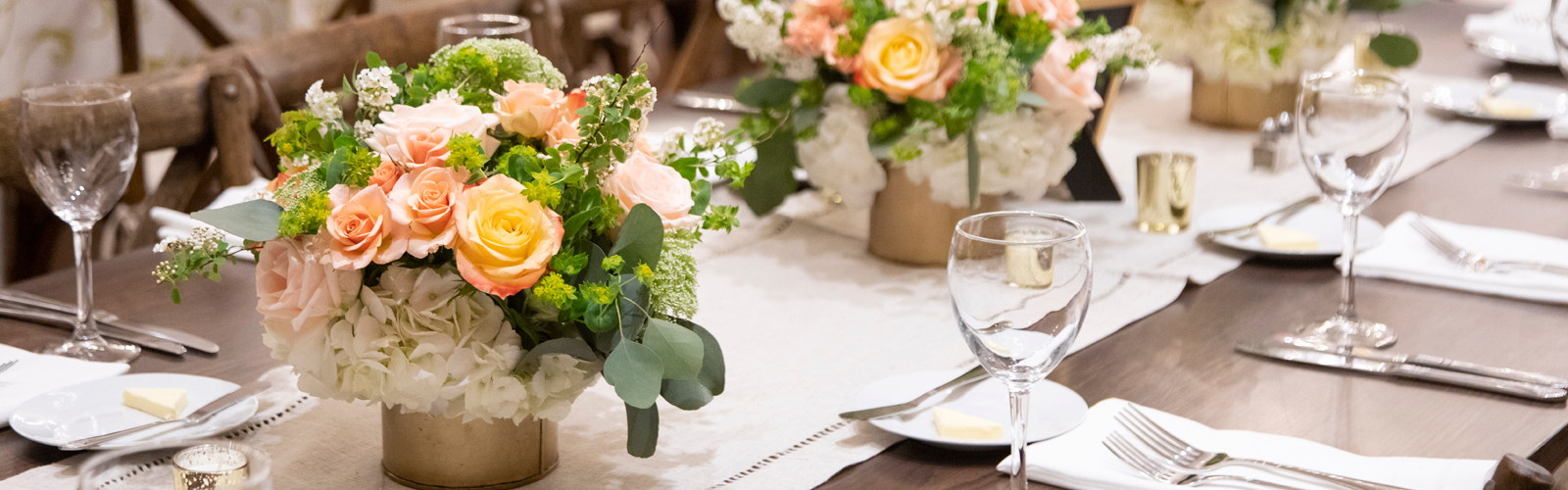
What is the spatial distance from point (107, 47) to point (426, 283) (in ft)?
7.96

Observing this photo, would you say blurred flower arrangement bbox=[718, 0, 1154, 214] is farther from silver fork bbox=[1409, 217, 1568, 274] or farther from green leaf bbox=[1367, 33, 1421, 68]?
green leaf bbox=[1367, 33, 1421, 68]

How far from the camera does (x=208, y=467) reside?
602 mm

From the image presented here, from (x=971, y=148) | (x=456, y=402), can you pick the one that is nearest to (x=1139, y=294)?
Result: (x=971, y=148)

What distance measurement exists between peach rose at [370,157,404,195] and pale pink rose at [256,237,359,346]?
5 cm

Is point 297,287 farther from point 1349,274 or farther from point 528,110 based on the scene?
point 1349,274

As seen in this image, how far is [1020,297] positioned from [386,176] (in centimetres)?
38

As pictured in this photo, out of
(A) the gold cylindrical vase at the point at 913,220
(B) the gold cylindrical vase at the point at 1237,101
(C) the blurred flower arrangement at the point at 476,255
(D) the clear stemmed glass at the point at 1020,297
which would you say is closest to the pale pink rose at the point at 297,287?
(C) the blurred flower arrangement at the point at 476,255

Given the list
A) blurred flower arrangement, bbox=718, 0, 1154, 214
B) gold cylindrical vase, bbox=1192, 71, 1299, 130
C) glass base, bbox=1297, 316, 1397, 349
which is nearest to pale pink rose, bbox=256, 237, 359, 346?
blurred flower arrangement, bbox=718, 0, 1154, 214

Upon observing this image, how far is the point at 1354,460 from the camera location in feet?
3.13

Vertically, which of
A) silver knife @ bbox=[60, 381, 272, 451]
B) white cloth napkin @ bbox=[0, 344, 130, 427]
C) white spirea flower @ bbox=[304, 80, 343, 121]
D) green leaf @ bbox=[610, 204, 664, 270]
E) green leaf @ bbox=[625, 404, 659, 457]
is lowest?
silver knife @ bbox=[60, 381, 272, 451]

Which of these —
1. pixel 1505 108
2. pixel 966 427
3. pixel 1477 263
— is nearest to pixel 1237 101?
pixel 1505 108

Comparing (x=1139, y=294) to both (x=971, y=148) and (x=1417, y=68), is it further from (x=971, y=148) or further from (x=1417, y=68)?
(x=1417, y=68)

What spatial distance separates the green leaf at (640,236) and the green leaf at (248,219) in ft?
0.67

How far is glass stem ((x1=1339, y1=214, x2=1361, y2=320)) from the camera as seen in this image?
121cm
